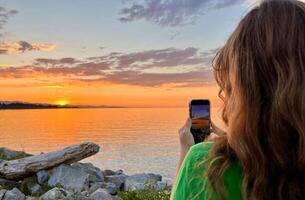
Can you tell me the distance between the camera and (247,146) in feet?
4.91

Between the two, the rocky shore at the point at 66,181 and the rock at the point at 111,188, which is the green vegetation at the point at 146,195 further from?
the rock at the point at 111,188

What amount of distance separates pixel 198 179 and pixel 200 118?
1.97 feet

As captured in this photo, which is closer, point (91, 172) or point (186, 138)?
point (186, 138)

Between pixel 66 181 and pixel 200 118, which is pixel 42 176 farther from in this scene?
pixel 200 118

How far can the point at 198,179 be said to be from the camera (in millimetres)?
1529

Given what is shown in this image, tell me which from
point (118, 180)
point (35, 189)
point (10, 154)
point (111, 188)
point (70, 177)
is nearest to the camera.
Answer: point (35, 189)

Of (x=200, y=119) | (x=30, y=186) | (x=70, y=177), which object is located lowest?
(x=30, y=186)

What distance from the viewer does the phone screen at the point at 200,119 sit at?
2.04 metres

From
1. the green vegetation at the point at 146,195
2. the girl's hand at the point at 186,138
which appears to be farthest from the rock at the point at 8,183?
the girl's hand at the point at 186,138

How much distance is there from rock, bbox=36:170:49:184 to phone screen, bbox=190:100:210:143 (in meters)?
8.31

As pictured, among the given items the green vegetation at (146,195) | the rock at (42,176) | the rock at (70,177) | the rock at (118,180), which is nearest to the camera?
the green vegetation at (146,195)

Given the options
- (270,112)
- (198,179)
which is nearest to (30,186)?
(198,179)

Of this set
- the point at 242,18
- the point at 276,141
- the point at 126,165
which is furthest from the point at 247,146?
the point at 126,165

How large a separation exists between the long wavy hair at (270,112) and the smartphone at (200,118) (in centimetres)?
51
